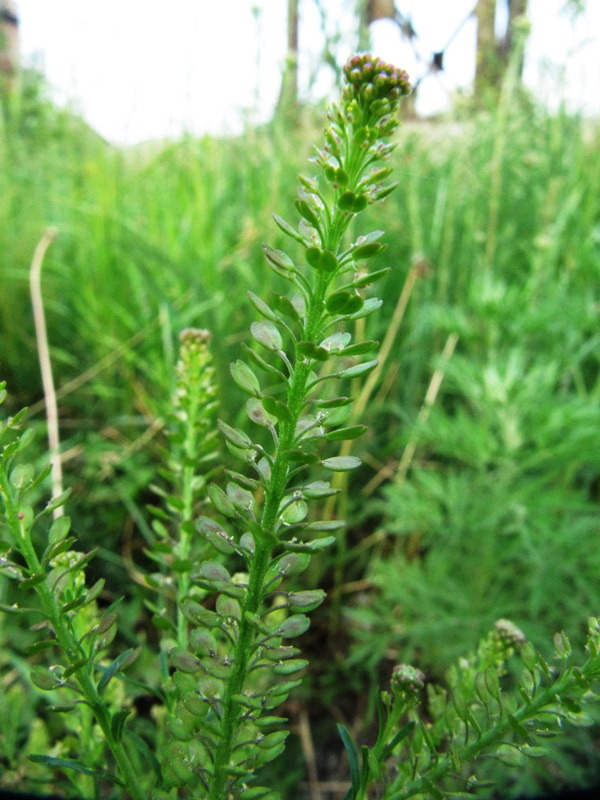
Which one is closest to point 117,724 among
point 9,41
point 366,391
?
point 366,391

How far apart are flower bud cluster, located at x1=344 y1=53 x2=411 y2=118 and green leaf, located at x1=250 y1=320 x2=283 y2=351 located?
10 centimetres

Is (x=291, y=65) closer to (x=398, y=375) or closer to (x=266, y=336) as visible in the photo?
(x=398, y=375)

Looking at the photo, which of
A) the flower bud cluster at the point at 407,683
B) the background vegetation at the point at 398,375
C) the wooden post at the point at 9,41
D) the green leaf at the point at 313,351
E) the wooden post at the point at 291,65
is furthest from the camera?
the wooden post at the point at 291,65

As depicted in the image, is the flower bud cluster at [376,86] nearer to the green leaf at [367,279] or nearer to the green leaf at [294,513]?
the green leaf at [367,279]

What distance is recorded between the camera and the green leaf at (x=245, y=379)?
12.3 inches

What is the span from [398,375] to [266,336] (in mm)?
1804

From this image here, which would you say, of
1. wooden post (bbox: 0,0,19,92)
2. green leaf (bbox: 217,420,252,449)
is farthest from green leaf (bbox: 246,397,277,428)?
wooden post (bbox: 0,0,19,92)

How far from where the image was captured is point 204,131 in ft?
8.52

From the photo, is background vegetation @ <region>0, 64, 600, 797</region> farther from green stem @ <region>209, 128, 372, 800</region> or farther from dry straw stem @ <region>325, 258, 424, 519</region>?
green stem @ <region>209, 128, 372, 800</region>

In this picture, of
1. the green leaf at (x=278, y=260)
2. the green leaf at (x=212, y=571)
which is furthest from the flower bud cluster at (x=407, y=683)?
the green leaf at (x=278, y=260)

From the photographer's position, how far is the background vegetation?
1.44m

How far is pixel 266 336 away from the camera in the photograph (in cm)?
32

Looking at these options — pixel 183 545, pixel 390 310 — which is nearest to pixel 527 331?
pixel 390 310

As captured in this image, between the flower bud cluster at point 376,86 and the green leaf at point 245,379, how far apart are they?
12 cm
